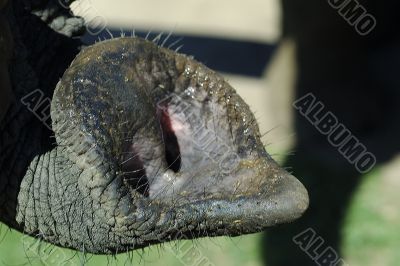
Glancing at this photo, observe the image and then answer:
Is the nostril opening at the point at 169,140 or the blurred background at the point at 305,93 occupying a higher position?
the nostril opening at the point at 169,140

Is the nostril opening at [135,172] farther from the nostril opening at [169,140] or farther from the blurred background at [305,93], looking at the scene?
the blurred background at [305,93]

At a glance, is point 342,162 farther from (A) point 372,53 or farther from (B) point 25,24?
(B) point 25,24

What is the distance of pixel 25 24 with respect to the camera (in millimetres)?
1788

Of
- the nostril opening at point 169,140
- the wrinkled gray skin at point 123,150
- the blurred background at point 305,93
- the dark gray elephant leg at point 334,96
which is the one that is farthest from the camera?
the dark gray elephant leg at point 334,96

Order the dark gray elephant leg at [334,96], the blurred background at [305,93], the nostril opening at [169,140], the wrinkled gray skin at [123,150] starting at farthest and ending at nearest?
1. the dark gray elephant leg at [334,96]
2. the blurred background at [305,93]
3. the nostril opening at [169,140]
4. the wrinkled gray skin at [123,150]

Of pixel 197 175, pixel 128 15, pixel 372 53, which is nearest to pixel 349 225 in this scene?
pixel 372 53

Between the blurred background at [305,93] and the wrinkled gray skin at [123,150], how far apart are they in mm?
2033

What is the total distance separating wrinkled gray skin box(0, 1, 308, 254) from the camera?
1600mm

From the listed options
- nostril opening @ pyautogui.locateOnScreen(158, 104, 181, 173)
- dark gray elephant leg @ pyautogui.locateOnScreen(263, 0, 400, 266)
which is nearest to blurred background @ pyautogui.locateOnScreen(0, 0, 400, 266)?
dark gray elephant leg @ pyautogui.locateOnScreen(263, 0, 400, 266)

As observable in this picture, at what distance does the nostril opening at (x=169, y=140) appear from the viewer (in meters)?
1.76

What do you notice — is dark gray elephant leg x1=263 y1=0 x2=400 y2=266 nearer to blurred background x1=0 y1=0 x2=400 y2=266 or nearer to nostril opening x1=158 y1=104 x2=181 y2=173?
blurred background x1=0 y1=0 x2=400 y2=266

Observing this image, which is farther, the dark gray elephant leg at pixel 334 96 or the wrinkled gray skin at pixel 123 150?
the dark gray elephant leg at pixel 334 96

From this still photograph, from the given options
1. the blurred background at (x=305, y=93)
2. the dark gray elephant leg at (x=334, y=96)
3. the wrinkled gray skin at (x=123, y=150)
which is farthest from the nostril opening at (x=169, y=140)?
the dark gray elephant leg at (x=334, y=96)

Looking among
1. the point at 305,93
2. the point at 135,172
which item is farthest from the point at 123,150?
the point at 305,93
